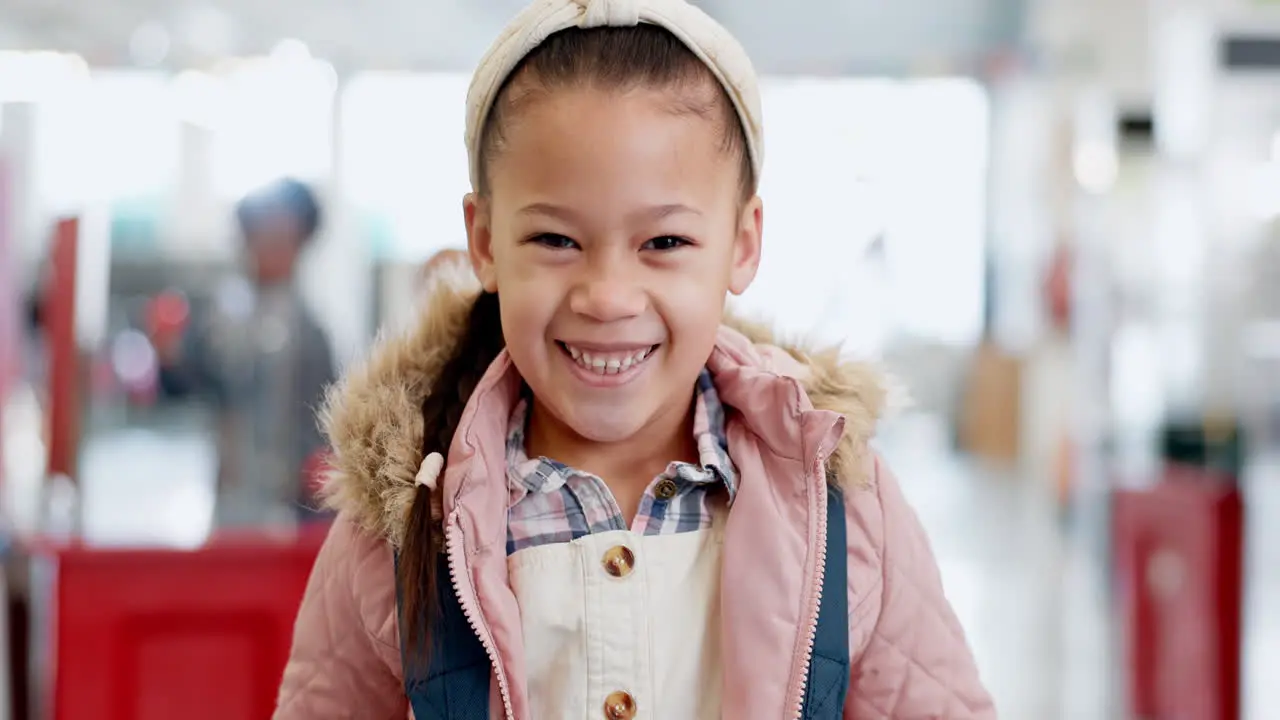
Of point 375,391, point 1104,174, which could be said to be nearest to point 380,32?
point 1104,174

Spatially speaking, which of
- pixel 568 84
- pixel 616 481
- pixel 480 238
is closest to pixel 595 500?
pixel 616 481

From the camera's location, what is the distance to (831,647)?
3.67ft

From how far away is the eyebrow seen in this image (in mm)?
1079

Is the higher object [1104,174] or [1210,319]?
[1104,174]

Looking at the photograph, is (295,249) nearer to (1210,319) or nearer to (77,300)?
(77,300)

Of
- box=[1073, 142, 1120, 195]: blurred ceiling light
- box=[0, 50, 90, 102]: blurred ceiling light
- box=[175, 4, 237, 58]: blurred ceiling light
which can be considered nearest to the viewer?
box=[1073, 142, 1120, 195]: blurred ceiling light

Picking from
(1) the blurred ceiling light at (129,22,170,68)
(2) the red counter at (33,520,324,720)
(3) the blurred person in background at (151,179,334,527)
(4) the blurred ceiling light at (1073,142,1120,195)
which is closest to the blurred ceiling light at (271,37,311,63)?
(1) the blurred ceiling light at (129,22,170,68)

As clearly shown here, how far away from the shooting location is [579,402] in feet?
3.72

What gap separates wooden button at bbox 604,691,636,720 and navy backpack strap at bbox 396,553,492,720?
104 millimetres

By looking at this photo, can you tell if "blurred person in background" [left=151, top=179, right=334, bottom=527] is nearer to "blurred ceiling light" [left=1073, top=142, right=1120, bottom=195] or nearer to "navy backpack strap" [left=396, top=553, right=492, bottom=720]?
"navy backpack strap" [left=396, top=553, right=492, bottom=720]

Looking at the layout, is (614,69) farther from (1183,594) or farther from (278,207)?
(1183,594)

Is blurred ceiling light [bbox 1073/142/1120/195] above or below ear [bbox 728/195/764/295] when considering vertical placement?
above

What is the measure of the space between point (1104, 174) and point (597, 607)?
156 inches

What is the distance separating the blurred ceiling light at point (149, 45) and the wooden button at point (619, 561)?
7608 millimetres
